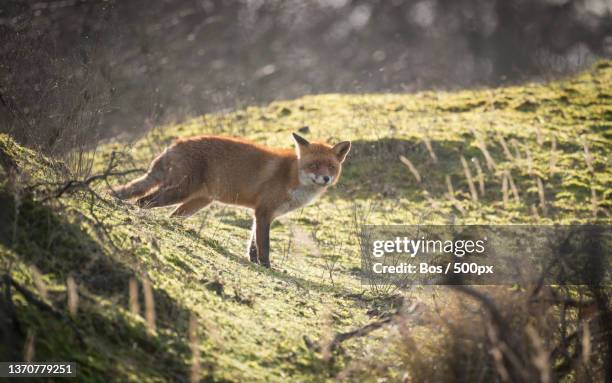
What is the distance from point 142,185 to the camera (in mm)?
8297

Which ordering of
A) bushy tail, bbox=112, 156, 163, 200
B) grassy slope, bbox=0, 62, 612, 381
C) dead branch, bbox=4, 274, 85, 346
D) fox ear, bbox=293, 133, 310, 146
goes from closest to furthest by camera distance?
dead branch, bbox=4, 274, 85, 346 < grassy slope, bbox=0, 62, 612, 381 < bushy tail, bbox=112, 156, 163, 200 < fox ear, bbox=293, 133, 310, 146

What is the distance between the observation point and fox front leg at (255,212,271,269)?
7.60m

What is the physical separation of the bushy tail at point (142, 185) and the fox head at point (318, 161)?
6.46 ft

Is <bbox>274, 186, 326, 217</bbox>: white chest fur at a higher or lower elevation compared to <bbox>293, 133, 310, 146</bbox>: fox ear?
lower

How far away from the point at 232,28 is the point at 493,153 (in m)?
24.7

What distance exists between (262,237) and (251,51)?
25812 millimetres

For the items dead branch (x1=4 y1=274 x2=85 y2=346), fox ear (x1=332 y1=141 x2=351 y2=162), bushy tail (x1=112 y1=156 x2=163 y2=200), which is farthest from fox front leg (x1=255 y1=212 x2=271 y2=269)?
dead branch (x1=4 y1=274 x2=85 y2=346)

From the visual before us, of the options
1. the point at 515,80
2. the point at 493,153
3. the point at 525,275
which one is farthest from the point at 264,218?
the point at 515,80

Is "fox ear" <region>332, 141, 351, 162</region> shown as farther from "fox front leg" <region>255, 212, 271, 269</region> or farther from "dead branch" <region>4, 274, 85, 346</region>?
"dead branch" <region>4, 274, 85, 346</region>

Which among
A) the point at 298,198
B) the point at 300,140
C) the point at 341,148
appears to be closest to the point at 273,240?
the point at 298,198

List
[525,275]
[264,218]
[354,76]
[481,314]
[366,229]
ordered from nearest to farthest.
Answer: [481,314]
[525,275]
[264,218]
[366,229]
[354,76]

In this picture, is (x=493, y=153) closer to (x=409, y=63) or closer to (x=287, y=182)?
(x=287, y=182)

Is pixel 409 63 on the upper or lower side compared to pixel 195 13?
lower

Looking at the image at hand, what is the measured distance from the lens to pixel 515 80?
19672 millimetres
